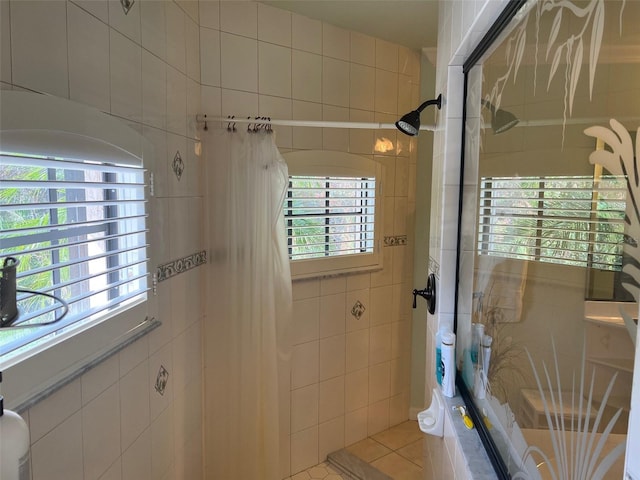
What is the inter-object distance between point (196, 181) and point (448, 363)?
56.0 inches

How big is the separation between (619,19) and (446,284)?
3.80ft

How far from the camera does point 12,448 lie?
685 mm

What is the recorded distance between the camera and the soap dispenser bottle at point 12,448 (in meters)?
0.67

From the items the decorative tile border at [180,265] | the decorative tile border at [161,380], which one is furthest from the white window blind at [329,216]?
the decorative tile border at [161,380]

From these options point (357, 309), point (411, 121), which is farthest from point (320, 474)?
point (411, 121)

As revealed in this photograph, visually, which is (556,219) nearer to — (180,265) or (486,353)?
(486,353)

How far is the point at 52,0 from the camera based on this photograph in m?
1.04

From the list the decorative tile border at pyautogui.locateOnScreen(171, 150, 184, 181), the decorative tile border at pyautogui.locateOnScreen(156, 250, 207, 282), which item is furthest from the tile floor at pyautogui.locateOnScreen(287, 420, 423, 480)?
the decorative tile border at pyautogui.locateOnScreen(171, 150, 184, 181)

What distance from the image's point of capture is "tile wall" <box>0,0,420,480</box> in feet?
3.71

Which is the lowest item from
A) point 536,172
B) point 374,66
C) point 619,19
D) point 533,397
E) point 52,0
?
point 533,397

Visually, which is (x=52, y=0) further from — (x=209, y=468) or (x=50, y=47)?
(x=209, y=468)

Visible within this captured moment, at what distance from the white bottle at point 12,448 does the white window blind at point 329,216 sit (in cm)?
172

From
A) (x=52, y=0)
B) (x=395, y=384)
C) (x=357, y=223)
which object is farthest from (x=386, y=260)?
(x=52, y=0)

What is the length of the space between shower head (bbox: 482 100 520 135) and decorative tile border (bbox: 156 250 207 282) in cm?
137
